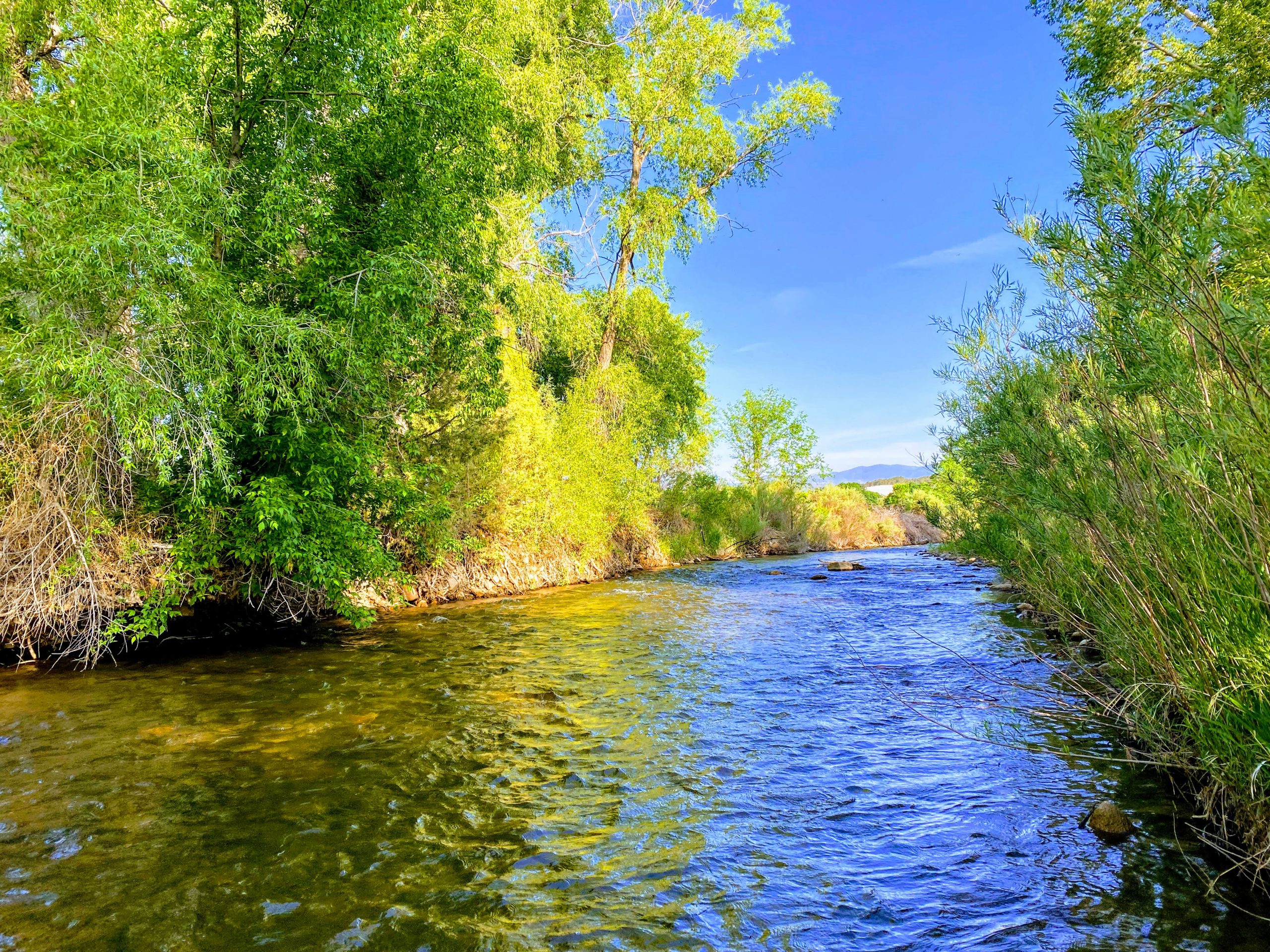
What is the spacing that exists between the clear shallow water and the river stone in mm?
127

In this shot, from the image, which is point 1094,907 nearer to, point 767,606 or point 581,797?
point 581,797

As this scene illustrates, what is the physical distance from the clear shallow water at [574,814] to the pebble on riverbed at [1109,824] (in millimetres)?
126

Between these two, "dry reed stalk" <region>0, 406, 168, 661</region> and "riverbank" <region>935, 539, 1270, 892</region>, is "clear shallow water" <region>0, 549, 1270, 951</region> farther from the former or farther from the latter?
"dry reed stalk" <region>0, 406, 168, 661</region>

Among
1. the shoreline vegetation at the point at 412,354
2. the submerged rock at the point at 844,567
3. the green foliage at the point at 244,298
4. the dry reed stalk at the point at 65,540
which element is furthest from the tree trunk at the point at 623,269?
the dry reed stalk at the point at 65,540

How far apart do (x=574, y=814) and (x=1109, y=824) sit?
401cm

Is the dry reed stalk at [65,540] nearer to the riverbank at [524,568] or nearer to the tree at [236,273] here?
the tree at [236,273]

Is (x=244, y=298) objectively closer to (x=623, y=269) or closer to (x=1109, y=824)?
(x=1109, y=824)

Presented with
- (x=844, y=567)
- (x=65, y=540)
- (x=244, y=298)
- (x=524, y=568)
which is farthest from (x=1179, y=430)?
(x=844, y=567)

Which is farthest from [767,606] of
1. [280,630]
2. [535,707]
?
[280,630]

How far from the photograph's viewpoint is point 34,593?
29.8ft

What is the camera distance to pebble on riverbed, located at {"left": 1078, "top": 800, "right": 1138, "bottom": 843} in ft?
15.8

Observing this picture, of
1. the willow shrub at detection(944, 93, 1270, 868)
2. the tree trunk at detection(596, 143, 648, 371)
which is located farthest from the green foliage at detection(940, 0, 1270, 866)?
the tree trunk at detection(596, 143, 648, 371)

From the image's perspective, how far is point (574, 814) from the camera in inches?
216

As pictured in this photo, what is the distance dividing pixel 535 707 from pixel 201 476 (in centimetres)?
575
